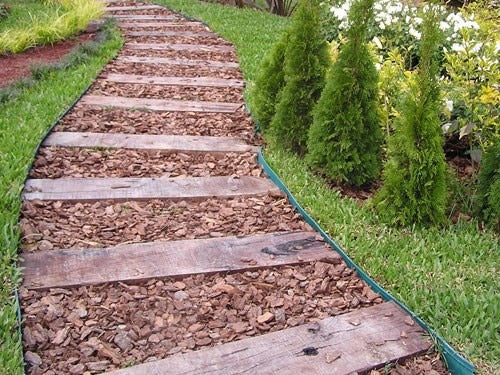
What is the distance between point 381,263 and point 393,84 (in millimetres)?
1518

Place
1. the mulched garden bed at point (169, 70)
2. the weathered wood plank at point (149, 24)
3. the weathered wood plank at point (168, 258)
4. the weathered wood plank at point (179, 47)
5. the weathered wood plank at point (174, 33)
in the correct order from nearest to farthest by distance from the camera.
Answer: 1. the weathered wood plank at point (168, 258)
2. the mulched garden bed at point (169, 70)
3. the weathered wood plank at point (179, 47)
4. the weathered wood plank at point (174, 33)
5. the weathered wood plank at point (149, 24)

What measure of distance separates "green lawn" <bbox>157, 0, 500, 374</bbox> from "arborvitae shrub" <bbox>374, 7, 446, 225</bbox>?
5.1 inches

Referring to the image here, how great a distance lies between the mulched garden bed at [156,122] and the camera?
179 inches

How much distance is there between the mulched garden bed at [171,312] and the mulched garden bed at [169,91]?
303 centimetres

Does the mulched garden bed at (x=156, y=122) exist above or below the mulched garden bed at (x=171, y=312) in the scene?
above

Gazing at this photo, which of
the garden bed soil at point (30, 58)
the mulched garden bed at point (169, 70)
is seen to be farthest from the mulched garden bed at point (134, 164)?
the mulched garden bed at point (169, 70)

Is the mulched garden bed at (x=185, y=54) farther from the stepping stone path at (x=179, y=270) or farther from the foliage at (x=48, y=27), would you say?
the stepping stone path at (x=179, y=270)

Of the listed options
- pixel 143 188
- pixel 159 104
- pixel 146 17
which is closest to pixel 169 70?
pixel 159 104

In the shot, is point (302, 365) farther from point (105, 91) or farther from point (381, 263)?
point (105, 91)

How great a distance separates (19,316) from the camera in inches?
91.6

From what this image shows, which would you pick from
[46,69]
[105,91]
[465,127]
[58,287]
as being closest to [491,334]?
[465,127]

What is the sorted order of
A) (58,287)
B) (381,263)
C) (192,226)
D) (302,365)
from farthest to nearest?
(192,226), (381,263), (58,287), (302,365)

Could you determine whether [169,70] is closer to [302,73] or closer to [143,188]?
[302,73]

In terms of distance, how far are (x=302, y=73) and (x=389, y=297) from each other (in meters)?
1.88
